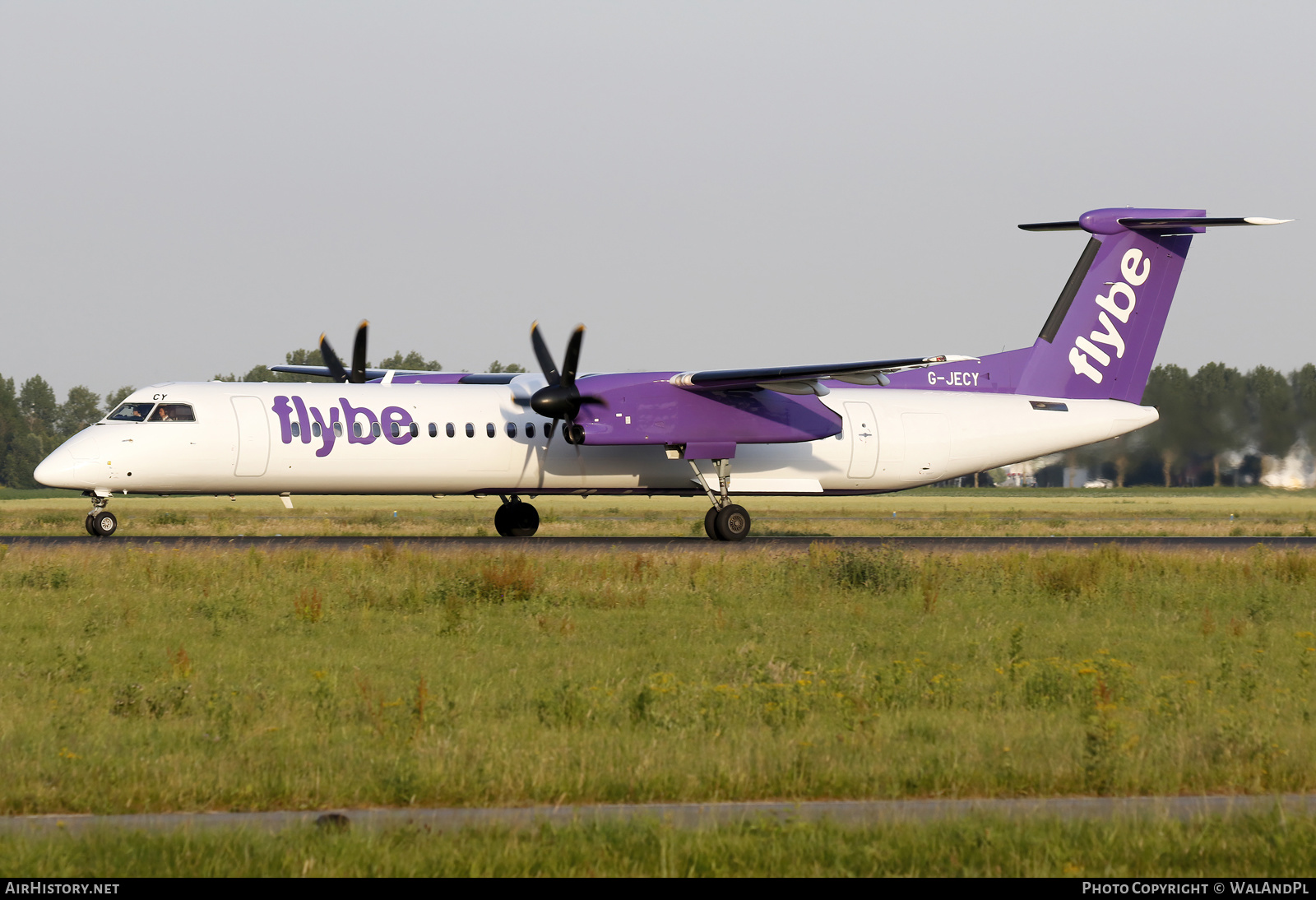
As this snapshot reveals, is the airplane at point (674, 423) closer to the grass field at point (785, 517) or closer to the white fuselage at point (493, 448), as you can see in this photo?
the white fuselage at point (493, 448)

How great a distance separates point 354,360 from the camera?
31.2m

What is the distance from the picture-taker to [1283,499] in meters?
66.3

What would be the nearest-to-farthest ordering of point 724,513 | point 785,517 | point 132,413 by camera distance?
1. point 132,413
2. point 724,513
3. point 785,517

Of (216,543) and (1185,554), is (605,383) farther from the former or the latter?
(1185,554)

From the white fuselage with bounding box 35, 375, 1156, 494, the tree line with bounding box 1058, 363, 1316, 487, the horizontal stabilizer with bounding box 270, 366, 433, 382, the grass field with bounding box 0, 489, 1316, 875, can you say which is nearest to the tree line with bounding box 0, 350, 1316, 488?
the tree line with bounding box 1058, 363, 1316, 487

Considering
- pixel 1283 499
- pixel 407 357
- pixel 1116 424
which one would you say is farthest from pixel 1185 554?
pixel 407 357

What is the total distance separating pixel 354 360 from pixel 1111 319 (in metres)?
19.1

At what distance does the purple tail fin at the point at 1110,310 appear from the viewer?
32219mm

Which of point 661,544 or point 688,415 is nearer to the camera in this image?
point 661,544

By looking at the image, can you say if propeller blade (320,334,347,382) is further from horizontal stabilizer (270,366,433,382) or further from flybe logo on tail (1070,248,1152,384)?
flybe logo on tail (1070,248,1152,384)

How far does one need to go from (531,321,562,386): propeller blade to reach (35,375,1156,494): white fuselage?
888 millimetres

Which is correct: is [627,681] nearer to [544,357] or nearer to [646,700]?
[646,700]

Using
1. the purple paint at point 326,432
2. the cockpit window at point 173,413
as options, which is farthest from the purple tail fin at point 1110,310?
the cockpit window at point 173,413

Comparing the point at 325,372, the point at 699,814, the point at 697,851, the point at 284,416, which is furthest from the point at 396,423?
the point at 697,851
